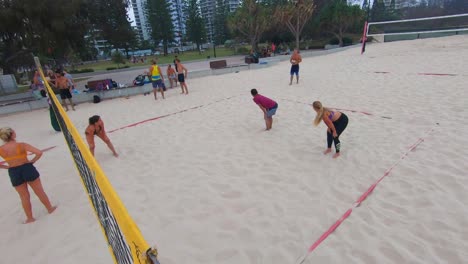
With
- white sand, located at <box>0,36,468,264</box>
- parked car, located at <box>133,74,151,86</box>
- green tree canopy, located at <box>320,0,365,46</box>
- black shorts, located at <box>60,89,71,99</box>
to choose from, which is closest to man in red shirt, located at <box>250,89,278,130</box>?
white sand, located at <box>0,36,468,264</box>

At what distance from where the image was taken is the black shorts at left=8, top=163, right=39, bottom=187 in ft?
10.6

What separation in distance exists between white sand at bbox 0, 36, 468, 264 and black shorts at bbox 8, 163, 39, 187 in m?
0.58

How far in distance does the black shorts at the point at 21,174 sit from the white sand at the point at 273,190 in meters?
0.58

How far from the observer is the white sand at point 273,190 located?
2617mm

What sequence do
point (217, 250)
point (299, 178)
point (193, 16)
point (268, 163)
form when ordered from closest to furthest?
point (217, 250) → point (299, 178) → point (268, 163) → point (193, 16)

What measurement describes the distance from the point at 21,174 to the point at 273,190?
10.9 feet

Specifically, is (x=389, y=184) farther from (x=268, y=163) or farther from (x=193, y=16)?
(x=193, y=16)

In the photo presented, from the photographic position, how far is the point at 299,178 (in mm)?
3777

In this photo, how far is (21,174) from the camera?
3.28 meters

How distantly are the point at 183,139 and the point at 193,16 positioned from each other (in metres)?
53.9

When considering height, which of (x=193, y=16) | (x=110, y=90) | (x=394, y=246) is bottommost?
(x=394, y=246)

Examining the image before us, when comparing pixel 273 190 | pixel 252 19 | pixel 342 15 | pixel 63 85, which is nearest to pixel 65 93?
pixel 63 85

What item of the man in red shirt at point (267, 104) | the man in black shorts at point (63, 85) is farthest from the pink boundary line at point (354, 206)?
the man in black shorts at point (63, 85)

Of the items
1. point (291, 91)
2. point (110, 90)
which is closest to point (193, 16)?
point (110, 90)
